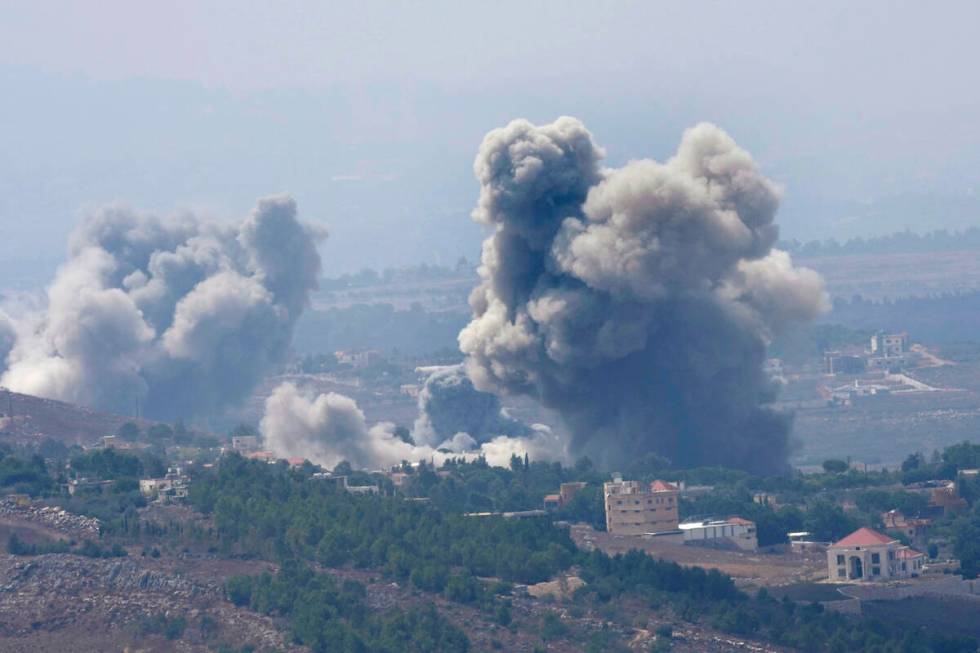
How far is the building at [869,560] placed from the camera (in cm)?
8812

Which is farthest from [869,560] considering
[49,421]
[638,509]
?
[49,421]

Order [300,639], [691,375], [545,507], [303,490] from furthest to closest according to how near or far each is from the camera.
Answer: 1. [691,375]
2. [545,507]
3. [303,490]
4. [300,639]

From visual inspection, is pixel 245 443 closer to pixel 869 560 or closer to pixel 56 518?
pixel 56 518

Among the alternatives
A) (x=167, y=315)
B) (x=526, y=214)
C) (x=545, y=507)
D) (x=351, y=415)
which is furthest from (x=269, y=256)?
(x=545, y=507)

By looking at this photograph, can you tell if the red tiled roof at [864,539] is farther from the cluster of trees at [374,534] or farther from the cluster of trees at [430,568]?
the cluster of trees at [374,534]

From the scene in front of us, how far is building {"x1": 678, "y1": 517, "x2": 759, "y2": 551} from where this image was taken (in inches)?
3760

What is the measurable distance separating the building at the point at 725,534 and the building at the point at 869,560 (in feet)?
20.6

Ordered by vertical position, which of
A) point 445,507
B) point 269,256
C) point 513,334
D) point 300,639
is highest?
point 269,256

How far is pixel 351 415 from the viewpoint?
125875 mm

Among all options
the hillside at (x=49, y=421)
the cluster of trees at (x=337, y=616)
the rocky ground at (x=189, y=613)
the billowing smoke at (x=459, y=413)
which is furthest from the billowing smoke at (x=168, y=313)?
the cluster of trees at (x=337, y=616)

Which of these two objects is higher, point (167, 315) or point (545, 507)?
point (167, 315)

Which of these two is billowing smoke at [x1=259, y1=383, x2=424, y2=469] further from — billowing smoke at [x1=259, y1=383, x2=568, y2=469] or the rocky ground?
the rocky ground

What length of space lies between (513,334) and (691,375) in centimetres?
690

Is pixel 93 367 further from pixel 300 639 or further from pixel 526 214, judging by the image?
pixel 300 639
